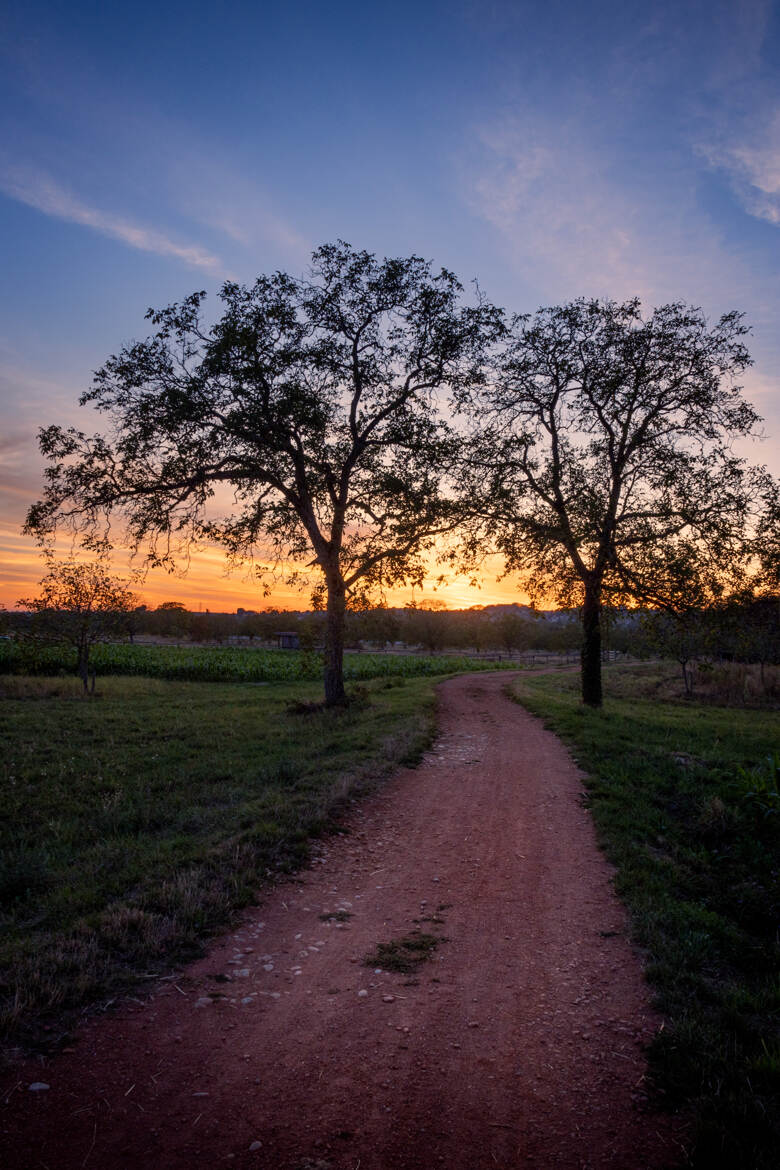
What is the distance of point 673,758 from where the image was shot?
13.0 meters

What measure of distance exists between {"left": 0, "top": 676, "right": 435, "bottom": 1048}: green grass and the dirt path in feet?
1.53

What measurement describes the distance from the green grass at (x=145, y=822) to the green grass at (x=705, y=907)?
3.92 metres

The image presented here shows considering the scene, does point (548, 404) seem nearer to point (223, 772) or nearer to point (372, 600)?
point (372, 600)

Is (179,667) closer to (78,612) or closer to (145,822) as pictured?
(78,612)

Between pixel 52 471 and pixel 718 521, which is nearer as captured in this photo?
pixel 52 471

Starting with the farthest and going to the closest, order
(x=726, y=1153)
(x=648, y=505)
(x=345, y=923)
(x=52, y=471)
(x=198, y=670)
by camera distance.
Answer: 1. (x=198, y=670)
2. (x=648, y=505)
3. (x=52, y=471)
4. (x=345, y=923)
5. (x=726, y=1153)

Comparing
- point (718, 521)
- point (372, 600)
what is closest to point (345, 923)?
point (372, 600)

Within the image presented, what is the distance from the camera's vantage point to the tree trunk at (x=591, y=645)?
20.4m

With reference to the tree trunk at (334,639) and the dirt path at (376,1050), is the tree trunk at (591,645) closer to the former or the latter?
the tree trunk at (334,639)

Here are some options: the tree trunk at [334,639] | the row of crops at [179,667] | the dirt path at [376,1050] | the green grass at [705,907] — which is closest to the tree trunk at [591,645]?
the green grass at [705,907]

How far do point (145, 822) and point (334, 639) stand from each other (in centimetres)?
1028

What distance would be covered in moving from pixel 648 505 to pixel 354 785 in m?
14.2

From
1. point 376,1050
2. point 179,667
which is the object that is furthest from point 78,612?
point 376,1050

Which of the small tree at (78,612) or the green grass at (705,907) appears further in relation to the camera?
the small tree at (78,612)
